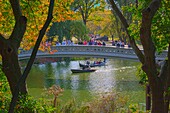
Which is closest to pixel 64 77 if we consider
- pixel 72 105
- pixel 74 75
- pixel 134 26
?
pixel 74 75

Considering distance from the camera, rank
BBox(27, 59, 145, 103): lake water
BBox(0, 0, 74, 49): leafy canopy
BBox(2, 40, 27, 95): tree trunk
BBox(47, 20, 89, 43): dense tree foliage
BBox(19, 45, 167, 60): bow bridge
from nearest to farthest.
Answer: BBox(2, 40, 27, 95): tree trunk
BBox(0, 0, 74, 49): leafy canopy
BBox(27, 59, 145, 103): lake water
BBox(19, 45, 167, 60): bow bridge
BBox(47, 20, 89, 43): dense tree foliage

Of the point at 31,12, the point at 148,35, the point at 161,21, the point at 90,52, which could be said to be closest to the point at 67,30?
the point at 90,52

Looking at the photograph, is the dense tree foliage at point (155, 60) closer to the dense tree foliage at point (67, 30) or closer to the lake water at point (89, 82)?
the lake water at point (89, 82)

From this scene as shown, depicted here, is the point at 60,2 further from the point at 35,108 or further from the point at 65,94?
the point at 65,94

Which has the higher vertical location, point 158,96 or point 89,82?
point 158,96

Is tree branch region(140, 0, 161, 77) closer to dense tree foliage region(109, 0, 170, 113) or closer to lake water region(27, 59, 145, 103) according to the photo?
dense tree foliage region(109, 0, 170, 113)

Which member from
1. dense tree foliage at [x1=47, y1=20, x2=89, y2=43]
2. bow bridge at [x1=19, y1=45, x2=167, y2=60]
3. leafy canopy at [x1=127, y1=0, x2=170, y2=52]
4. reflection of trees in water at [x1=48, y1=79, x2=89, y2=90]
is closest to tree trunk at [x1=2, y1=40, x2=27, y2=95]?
leafy canopy at [x1=127, y1=0, x2=170, y2=52]

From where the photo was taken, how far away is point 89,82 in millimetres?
23344

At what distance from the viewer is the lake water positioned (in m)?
18.9

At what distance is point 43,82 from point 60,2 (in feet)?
55.4

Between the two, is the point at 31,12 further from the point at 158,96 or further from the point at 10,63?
the point at 158,96

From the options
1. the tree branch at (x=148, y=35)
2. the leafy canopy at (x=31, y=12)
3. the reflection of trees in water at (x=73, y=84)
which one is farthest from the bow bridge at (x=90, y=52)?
the tree branch at (x=148, y=35)

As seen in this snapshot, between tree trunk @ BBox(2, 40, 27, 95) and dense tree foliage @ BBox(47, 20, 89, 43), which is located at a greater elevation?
dense tree foliage @ BBox(47, 20, 89, 43)

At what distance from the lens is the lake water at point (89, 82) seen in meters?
18.9
